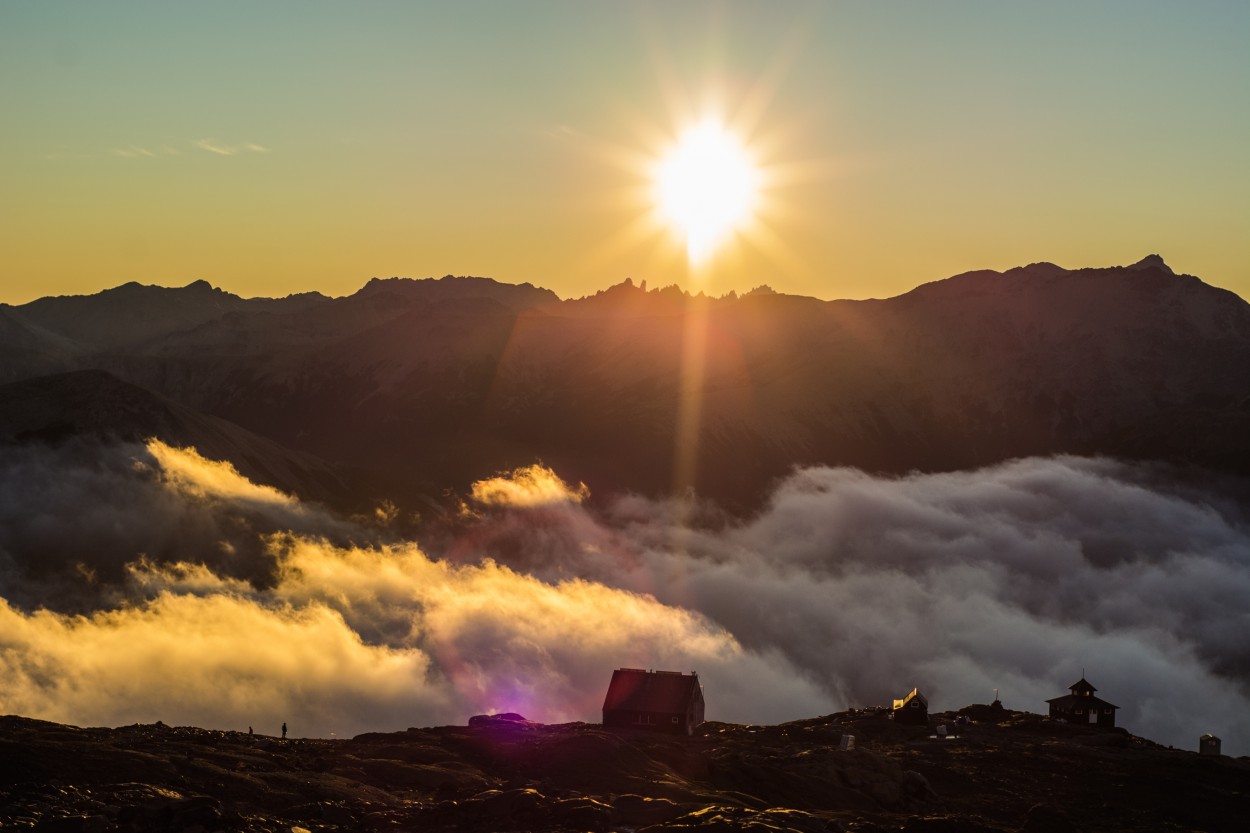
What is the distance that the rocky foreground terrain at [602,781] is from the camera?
71.4m

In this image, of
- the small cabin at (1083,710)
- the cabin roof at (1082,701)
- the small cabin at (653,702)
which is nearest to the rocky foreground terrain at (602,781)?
the small cabin at (653,702)

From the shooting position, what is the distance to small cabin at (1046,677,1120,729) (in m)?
150

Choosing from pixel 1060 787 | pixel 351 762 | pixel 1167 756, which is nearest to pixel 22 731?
pixel 351 762

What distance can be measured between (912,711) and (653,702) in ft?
121

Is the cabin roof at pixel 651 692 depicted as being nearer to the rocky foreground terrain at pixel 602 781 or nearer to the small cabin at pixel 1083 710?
the rocky foreground terrain at pixel 602 781

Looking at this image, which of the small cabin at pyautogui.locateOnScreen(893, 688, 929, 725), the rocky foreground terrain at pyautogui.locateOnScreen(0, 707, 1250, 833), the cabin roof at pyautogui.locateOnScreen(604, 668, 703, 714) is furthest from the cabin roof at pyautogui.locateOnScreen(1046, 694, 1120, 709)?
the cabin roof at pyautogui.locateOnScreen(604, 668, 703, 714)

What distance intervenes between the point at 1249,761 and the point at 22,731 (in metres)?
107

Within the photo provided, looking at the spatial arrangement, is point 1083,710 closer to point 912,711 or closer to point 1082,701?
point 1082,701

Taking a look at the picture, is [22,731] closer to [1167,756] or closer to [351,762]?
[351,762]

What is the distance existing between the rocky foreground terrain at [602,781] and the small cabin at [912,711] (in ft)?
17.2

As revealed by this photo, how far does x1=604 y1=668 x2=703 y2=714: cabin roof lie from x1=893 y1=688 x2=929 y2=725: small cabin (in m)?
30.4

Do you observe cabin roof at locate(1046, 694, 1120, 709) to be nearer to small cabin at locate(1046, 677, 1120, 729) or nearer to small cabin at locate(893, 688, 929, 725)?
small cabin at locate(1046, 677, 1120, 729)

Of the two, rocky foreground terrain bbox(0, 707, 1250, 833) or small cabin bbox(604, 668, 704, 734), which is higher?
small cabin bbox(604, 668, 704, 734)

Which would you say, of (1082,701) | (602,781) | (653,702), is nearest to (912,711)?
(1082,701)
